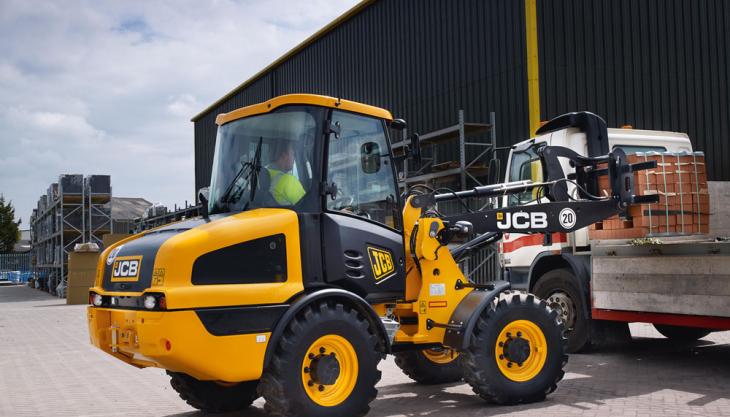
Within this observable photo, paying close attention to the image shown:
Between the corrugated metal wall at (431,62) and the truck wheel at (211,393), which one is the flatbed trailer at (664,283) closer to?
the truck wheel at (211,393)

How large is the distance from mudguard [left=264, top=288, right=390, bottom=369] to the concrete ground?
1047mm

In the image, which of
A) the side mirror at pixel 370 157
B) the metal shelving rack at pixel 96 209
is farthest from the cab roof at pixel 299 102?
the metal shelving rack at pixel 96 209

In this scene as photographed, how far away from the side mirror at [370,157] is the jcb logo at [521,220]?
1.49 m

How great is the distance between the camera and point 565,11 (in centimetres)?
1769

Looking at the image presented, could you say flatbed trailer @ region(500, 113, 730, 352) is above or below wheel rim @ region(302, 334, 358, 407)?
above

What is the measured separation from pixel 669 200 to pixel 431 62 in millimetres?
12577

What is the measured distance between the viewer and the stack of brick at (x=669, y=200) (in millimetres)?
8789

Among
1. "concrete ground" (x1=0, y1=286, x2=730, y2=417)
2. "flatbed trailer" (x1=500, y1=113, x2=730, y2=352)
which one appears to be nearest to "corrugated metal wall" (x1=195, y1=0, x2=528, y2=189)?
"flatbed trailer" (x1=500, y1=113, x2=730, y2=352)

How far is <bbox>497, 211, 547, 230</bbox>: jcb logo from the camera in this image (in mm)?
7660

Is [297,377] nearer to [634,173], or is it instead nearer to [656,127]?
[634,173]

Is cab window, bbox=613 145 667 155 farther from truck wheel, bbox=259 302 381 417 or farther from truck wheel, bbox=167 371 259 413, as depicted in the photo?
truck wheel, bbox=167 371 259 413

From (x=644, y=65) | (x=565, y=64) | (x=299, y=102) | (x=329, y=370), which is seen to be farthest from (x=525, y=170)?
(x=644, y=65)

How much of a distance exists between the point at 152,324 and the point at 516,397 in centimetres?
337

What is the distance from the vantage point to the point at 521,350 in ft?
23.2
